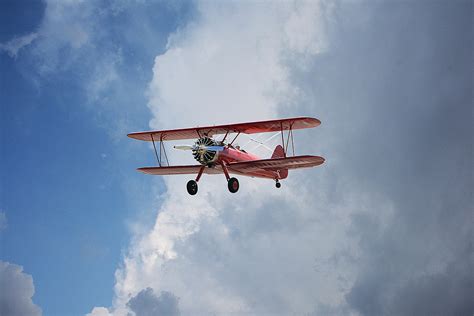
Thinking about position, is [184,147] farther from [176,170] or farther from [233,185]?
[233,185]

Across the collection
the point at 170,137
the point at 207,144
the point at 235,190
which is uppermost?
the point at 170,137

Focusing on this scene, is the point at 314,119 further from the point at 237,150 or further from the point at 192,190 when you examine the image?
the point at 192,190

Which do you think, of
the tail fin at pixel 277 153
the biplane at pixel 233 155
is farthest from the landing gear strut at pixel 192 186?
the tail fin at pixel 277 153

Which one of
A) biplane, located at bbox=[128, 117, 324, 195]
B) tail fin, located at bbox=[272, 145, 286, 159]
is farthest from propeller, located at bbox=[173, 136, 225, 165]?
tail fin, located at bbox=[272, 145, 286, 159]

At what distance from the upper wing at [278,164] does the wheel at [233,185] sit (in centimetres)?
63

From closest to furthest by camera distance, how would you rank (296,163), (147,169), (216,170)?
1. (296,163)
2. (216,170)
3. (147,169)

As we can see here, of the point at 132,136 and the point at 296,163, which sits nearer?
the point at 296,163

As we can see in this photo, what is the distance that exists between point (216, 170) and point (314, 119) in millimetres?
4933

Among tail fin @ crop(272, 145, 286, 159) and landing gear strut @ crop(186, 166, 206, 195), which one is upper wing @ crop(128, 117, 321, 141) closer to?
landing gear strut @ crop(186, 166, 206, 195)

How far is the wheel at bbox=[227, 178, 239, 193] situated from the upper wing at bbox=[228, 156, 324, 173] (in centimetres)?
63

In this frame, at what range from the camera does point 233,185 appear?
25.1 m

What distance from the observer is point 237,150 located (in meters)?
26.3

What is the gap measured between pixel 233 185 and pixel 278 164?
6.88 ft

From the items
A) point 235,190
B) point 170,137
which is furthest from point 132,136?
point 235,190
